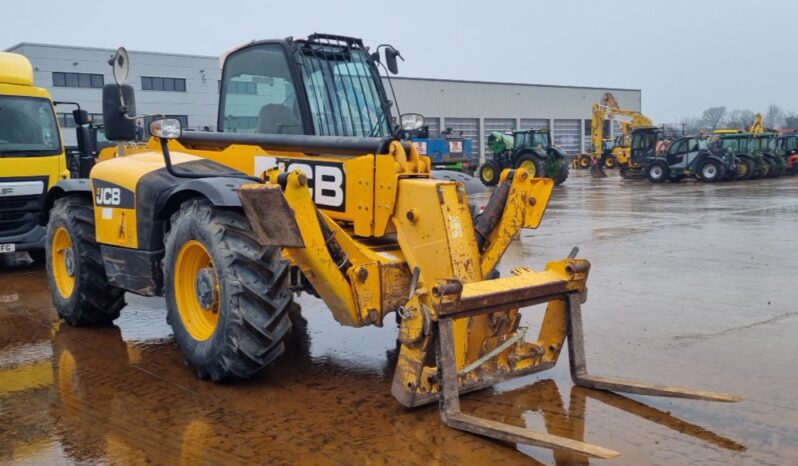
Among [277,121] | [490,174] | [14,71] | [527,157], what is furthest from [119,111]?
[490,174]

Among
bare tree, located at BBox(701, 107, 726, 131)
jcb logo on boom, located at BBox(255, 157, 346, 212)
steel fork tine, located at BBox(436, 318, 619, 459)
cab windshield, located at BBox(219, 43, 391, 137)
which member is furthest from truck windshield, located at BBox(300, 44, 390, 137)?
bare tree, located at BBox(701, 107, 726, 131)

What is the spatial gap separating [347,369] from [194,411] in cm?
122

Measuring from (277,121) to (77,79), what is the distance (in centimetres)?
4192

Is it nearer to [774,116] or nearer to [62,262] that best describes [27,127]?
[62,262]

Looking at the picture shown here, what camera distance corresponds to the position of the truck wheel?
4844 mm

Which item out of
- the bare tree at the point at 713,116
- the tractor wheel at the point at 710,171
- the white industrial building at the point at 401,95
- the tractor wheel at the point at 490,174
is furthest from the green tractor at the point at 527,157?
the bare tree at the point at 713,116

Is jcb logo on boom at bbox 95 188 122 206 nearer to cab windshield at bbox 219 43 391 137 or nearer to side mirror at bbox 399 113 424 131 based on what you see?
cab windshield at bbox 219 43 391 137

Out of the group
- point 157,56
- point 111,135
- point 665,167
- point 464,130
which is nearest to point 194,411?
point 111,135

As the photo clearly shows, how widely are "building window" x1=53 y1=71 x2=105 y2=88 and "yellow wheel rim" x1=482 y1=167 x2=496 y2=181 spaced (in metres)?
24.7

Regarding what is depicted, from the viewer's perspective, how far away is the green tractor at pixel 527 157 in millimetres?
29906

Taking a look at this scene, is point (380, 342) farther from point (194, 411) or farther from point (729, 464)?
point (729, 464)

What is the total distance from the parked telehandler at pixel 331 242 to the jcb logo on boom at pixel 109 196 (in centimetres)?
2

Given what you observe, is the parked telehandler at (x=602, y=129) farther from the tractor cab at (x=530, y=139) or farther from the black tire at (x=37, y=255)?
the black tire at (x=37, y=255)

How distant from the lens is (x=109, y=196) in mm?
6340
